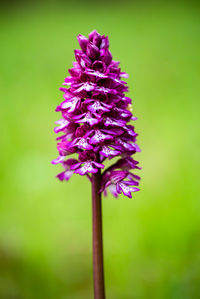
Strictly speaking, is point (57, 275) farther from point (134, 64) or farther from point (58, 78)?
point (134, 64)

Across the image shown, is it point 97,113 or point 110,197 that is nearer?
point 97,113

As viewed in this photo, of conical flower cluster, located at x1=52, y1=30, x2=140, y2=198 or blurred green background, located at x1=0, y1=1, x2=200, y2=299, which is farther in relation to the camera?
blurred green background, located at x1=0, y1=1, x2=200, y2=299

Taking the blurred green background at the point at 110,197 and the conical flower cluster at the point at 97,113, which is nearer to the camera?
the conical flower cluster at the point at 97,113
